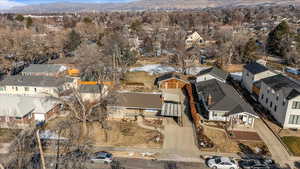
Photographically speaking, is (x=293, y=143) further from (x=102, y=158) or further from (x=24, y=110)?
(x=24, y=110)

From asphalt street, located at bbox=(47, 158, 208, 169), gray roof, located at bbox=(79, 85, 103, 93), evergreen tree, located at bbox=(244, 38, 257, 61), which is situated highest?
evergreen tree, located at bbox=(244, 38, 257, 61)

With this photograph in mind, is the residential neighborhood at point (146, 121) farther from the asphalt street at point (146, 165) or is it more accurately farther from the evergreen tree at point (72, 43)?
the evergreen tree at point (72, 43)

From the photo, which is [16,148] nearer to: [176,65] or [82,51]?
[82,51]

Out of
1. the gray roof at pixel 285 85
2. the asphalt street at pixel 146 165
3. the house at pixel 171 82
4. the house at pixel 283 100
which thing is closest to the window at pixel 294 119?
the house at pixel 283 100

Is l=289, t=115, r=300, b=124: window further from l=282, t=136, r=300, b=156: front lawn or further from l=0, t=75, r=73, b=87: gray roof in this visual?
l=0, t=75, r=73, b=87: gray roof

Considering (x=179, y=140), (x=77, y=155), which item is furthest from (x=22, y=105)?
(x=179, y=140)

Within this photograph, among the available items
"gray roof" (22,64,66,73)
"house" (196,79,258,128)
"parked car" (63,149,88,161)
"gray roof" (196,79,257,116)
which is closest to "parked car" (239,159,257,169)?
"house" (196,79,258,128)
